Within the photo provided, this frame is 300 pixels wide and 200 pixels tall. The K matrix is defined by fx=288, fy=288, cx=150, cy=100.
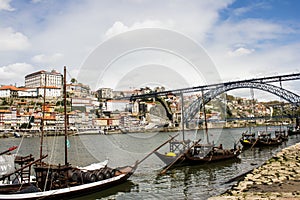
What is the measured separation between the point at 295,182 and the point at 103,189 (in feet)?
27.7

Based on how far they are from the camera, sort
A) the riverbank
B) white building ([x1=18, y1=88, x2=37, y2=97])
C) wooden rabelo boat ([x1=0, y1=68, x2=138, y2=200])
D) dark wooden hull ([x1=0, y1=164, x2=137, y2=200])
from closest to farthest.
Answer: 1. the riverbank
2. dark wooden hull ([x1=0, y1=164, x2=137, y2=200])
3. wooden rabelo boat ([x1=0, y1=68, x2=138, y2=200])
4. white building ([x1=18, y1=88, x2=37, y2=97])

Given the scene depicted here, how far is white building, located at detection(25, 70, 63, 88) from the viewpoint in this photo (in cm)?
12303

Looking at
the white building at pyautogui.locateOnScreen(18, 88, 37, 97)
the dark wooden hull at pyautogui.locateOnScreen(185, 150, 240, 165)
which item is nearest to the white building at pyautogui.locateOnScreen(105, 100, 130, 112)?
the white building at pyautogui.locateOnScreen(18, 88, 37, 97)

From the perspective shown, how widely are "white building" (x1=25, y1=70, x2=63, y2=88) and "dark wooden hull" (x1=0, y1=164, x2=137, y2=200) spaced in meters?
112

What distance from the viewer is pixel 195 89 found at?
8800cm

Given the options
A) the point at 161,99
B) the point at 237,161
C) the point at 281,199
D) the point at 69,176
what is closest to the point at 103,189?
the point at 69,176

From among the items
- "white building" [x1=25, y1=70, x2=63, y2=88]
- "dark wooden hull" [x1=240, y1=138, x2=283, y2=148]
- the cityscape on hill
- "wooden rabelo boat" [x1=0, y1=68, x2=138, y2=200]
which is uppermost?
"white building" [x1=25, y1=70, x2=63, y2=88]

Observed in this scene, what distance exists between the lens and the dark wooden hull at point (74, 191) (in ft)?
37.5

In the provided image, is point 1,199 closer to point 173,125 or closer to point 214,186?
point 214,186

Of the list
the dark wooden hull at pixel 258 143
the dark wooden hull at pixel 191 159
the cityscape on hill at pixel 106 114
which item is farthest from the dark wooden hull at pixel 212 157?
the cityscape on hill at pixel 106 114

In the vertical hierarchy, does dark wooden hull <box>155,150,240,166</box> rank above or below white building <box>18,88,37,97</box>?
below

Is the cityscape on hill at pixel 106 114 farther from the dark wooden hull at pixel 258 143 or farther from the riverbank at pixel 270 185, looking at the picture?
the riverbank at pixel 270 185

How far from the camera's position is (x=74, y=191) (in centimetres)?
1262

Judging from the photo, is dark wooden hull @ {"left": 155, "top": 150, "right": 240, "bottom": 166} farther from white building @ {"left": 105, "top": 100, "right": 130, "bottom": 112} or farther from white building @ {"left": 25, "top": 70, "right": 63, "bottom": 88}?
white building @ {"left": 25, "top": 70, "right": 63, "bottom": 88}
